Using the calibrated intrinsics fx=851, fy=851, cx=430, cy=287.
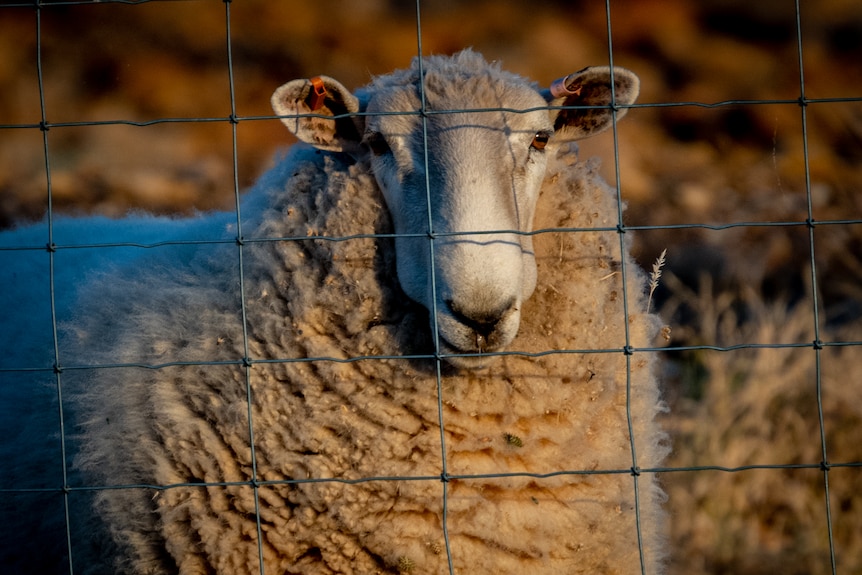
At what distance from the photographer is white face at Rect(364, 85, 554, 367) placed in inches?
77.9

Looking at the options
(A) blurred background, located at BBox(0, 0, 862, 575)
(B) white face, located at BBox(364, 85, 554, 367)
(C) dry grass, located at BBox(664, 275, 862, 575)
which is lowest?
(C) dry grass, located at BBox(664, 275, 862, 575)

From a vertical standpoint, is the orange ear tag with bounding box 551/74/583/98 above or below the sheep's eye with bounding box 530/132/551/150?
above

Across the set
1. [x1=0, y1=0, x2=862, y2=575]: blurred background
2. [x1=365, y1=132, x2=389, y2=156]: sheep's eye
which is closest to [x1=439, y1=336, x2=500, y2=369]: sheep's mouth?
[x1=365, y1=132, x2=389, y2=156]: sheep's eye

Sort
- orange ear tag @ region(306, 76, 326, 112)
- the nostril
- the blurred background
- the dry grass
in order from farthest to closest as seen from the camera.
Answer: the blurred background → the dry grass → orange ear tag @ region(306, 76, 326, 112) → the nostril

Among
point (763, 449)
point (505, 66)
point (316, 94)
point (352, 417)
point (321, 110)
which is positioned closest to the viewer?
point (352, 417)

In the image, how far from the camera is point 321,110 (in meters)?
2.41

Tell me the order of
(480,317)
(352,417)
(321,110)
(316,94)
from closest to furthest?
(480,317), (352,417), (316,94), (321,110)

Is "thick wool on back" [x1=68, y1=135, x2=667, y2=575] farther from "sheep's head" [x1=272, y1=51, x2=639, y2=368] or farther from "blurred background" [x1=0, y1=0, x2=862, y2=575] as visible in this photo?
"blurred background" [x1=0, y1=0, x2=862, y2=575]

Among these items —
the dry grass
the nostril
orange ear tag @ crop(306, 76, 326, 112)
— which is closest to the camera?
the nostril

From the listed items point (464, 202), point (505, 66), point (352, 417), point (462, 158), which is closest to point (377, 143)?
point (462, 158)

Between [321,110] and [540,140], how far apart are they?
623mm

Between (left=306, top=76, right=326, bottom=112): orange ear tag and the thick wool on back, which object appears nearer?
the thick wool on back

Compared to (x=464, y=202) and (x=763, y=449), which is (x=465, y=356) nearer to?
(x=464, y=202)

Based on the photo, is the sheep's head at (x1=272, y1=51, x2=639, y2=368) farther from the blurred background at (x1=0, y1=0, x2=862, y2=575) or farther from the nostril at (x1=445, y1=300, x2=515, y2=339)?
the blurred background at (x1=0, y1=0, x2=862, y2=575)
